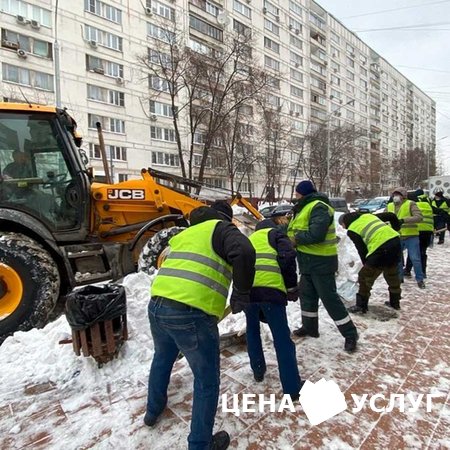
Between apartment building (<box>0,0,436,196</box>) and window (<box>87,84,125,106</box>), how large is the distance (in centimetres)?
8

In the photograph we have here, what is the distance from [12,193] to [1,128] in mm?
915

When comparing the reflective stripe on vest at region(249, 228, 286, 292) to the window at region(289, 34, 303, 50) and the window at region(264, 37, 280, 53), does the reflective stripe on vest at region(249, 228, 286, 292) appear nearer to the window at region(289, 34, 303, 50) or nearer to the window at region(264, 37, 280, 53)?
the window at region(264, 37, 280, 53)

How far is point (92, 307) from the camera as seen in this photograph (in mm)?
3363

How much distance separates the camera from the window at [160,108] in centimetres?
3008

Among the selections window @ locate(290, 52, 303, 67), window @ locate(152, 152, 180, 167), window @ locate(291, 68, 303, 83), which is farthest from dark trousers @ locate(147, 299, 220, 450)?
window @ locate(290, 52, 303, 67)

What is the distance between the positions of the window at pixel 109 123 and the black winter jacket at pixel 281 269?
26057mm

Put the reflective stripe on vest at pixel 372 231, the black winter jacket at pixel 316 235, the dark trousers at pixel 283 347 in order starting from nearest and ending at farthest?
the dark trousers at pixel 283 347 < the black winter jacket at pixel 316 235 < the reflective stripe on vest at pixel 372 231

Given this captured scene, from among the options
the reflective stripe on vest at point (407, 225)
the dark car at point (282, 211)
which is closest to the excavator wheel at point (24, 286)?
the dark car at point (282, 211)

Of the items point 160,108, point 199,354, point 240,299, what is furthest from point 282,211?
point 160,108

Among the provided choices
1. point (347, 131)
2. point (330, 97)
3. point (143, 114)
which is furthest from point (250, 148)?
point (330, 97)

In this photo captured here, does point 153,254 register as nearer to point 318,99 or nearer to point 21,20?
point 21,20

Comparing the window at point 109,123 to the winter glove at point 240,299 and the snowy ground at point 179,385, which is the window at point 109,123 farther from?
the winter glove at point 240,299

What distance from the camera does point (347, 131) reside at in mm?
38094

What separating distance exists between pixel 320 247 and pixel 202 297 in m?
1.93
